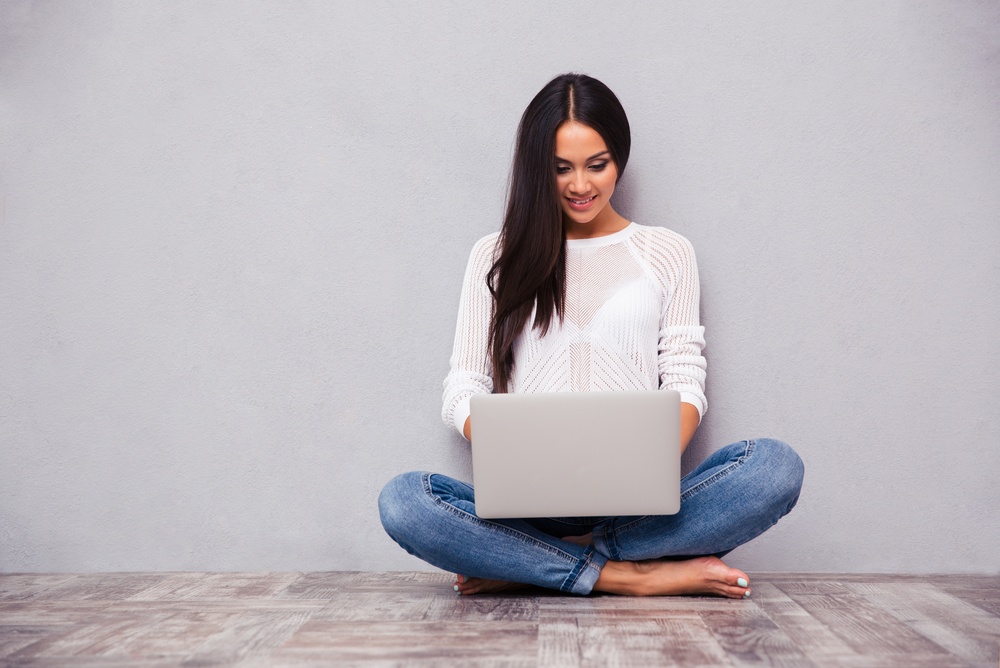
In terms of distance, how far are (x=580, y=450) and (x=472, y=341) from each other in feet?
1.75

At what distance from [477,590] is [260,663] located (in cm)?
55

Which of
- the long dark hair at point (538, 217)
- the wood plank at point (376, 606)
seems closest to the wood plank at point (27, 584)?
the wood plank at point (376, 606)

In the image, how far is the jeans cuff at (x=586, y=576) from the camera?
1.53 metres

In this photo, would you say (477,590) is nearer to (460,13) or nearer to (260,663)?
(260,663)

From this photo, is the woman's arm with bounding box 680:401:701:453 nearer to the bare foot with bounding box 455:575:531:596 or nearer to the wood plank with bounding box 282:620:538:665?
the bare foot with bounding box 455:575:531:596

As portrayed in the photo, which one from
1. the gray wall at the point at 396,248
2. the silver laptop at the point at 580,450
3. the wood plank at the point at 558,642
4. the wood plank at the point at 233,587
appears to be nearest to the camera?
the wood plank at the point at 558,642

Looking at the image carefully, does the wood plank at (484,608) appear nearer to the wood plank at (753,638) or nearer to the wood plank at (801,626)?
the wood plank at (753,638)

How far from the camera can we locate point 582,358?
5.61ft

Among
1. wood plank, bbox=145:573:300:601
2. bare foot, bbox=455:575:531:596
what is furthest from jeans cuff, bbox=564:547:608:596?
wood plank, bbox=145:573:300:601

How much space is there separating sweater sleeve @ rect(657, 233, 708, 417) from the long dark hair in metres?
0.23

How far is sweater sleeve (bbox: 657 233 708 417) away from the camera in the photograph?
1.70 m

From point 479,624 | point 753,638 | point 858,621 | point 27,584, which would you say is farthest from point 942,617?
point 27,584

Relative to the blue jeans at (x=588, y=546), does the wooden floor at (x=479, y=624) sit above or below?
below

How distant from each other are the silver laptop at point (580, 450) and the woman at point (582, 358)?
26cm
